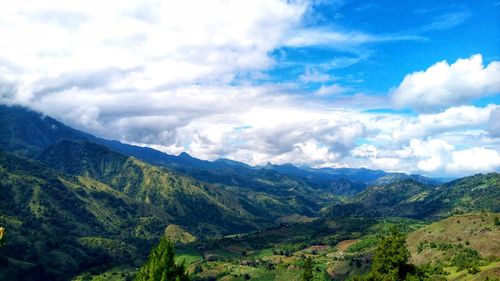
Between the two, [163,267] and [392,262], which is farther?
[163,267]

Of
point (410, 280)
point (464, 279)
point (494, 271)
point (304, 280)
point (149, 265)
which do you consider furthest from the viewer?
point (464, 279)

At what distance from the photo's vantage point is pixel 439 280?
176 meters

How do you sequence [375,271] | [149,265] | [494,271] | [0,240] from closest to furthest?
[0,240]
[375,271]
[149,265]
[494,271]

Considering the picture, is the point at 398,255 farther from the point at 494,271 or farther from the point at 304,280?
the point at 494,271

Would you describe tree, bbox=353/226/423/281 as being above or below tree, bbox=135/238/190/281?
above

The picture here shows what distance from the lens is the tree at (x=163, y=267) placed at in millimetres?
76375

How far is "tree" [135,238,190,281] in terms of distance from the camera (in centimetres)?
7638

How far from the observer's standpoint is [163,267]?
76938 millimetres

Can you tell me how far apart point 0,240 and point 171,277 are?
50358 mm

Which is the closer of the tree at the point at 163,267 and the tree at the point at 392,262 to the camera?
the tree at the point at 392,262

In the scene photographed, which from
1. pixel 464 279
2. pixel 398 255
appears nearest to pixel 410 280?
pixel 398 255

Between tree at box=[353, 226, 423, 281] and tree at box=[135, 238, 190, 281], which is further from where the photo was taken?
tree at box=[135, 238, 190, 281]

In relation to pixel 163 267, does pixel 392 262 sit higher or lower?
higher

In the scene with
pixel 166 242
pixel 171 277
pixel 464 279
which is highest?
pixel 166 242
